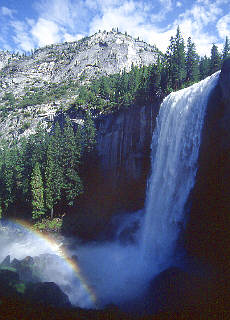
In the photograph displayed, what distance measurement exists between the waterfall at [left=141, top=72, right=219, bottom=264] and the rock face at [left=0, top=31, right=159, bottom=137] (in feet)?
188

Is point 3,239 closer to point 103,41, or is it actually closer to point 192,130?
point 192,130

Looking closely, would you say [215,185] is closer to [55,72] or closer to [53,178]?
[53,178]

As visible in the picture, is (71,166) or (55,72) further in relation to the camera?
(55,72)

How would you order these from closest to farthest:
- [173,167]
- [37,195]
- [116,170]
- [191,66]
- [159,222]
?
[173,167] → [159,222] → [37,195] → [116,170] → [191,66]

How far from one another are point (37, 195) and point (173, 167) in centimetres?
2512

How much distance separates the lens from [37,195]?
3847 cm

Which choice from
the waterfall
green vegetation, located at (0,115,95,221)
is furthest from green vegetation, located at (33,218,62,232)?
the waterfall

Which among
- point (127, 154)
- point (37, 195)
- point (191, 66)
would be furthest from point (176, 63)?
point (37, 195)

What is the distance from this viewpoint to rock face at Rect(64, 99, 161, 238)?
37281 mm

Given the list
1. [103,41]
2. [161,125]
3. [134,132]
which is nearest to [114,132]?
[134,132]

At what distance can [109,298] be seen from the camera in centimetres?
2075

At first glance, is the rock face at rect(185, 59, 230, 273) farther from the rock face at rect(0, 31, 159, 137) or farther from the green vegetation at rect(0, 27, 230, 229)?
the rock face at rect(0, 31, 159, 137)

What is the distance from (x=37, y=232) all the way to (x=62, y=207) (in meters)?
6.18

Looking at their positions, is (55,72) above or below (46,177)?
above
